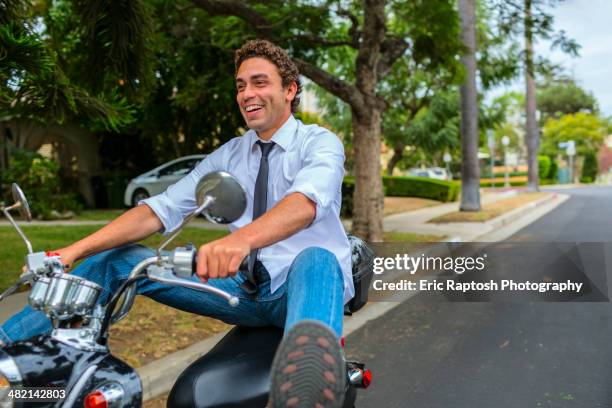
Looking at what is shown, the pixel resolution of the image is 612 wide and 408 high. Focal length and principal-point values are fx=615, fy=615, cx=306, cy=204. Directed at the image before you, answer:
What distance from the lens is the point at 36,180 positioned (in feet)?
50.2

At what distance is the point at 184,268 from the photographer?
5.07 ft

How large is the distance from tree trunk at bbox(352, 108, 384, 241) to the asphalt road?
328cm

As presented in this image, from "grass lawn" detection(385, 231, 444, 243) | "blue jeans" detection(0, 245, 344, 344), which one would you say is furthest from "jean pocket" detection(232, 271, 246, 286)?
"grass lawn" detection(385, 231, 444, 243)

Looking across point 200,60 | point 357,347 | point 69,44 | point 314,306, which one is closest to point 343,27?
point 200,60

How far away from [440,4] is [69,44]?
17.2 feet

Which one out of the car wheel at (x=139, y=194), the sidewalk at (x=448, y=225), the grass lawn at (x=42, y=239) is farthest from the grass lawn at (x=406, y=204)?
the grass lawn at (x=42, y=239)

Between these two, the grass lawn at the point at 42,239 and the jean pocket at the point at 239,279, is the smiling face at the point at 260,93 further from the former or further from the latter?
the grass lawn at the point at 42,239

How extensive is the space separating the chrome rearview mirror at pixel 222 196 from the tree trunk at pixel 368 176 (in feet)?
27.2

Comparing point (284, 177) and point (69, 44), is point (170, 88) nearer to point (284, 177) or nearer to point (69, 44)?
point (69, 44)

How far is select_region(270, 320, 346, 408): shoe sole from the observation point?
150 centimetres

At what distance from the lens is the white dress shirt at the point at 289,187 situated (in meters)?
2.15

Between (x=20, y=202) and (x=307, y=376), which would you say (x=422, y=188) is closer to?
(x=20, y=202)

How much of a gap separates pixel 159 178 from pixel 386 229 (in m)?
7.16

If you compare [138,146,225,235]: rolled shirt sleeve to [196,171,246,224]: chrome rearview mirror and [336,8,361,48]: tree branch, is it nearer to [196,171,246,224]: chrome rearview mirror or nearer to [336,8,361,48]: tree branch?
[196,171,246,224]: chrome rearview mirror
